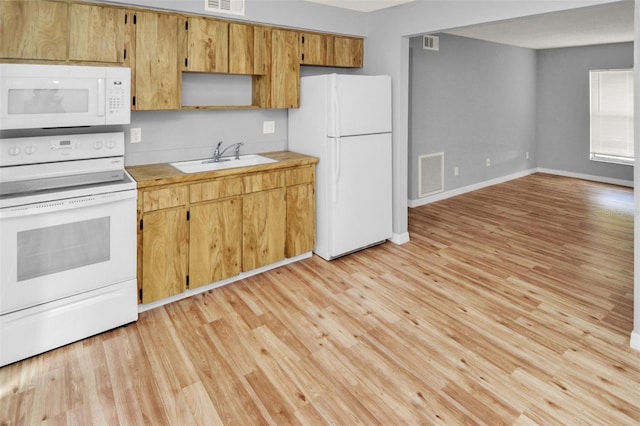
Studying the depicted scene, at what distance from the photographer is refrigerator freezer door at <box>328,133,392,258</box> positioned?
3.54 meters

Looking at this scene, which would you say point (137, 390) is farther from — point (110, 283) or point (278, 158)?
point (278, 158)

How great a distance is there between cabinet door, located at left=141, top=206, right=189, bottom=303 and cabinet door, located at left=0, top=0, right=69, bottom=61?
45.7 inches

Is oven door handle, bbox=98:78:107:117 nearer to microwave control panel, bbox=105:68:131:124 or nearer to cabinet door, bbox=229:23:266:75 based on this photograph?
microwave control panel, bbox=105:68:131:124

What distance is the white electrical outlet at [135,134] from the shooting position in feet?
9.90

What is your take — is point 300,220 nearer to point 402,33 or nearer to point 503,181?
point 402,33

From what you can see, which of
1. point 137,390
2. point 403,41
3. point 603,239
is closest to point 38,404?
point 137,390

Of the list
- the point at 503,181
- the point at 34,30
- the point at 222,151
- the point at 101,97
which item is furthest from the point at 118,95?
the point at 503,181

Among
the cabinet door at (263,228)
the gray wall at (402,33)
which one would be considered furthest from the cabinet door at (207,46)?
the gray wall at (402,33)

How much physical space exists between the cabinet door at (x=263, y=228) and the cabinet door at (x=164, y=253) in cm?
51

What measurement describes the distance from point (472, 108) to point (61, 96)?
5614 mm

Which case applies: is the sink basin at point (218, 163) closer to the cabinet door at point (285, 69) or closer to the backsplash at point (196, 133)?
the backsplash at point (196, 133)

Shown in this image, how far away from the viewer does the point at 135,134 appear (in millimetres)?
3031

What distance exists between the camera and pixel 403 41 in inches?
149

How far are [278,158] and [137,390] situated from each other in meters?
2.15
